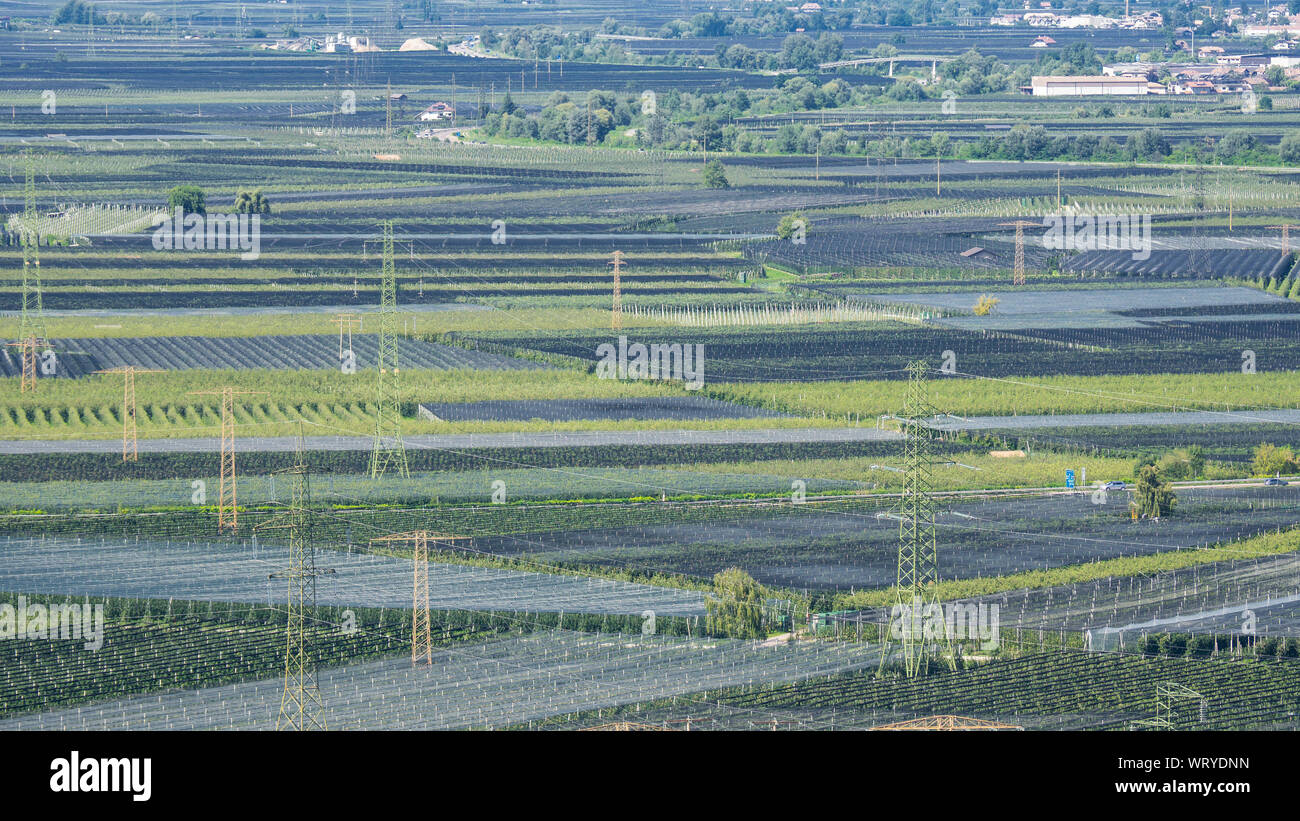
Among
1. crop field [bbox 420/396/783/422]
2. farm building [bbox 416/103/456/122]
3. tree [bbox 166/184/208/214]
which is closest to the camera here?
crop field [bbox 420/396/783/422]

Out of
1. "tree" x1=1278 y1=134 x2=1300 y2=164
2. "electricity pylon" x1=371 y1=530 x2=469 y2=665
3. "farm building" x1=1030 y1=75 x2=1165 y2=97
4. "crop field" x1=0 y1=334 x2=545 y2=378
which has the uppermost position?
"farm building" x1=1030 y1=75 x2=1165 y2=97

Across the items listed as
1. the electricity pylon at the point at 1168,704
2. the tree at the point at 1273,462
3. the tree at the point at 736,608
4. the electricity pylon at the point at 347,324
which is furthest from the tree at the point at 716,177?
the electricity pylon at the point at 1168,704

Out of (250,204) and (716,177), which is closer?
(250,204)

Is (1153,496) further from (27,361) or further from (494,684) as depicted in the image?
(27,361)

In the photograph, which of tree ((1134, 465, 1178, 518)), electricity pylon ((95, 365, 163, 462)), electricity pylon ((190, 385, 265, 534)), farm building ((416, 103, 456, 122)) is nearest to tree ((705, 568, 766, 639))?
electricity pylon ((190, 385, 265, 534))

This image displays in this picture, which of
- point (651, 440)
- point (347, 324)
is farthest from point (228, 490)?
point (347, 324)

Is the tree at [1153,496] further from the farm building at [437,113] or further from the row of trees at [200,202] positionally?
the farm building at [437,113]

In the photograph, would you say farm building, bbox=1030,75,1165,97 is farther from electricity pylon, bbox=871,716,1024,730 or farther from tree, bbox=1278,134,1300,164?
electricity pylon, bbox=871,716,1024,730
